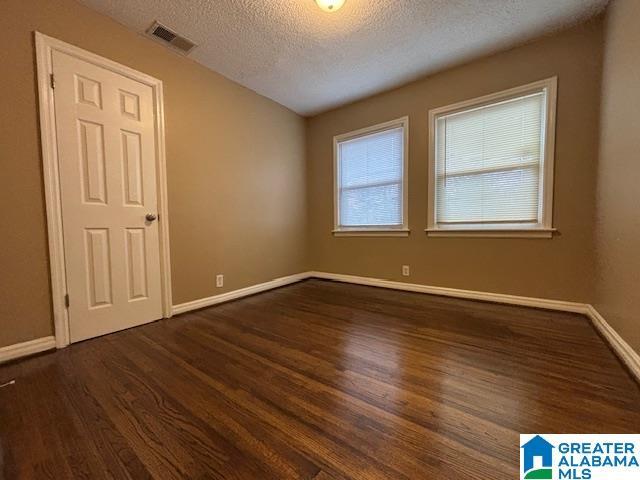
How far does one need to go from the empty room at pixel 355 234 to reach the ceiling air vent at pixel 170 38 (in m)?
0.04

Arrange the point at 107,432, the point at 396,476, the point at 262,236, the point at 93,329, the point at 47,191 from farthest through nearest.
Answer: the point at 262,236, the point at 93,329, the point at 47,191, the point at 107,432, the point at 396,476

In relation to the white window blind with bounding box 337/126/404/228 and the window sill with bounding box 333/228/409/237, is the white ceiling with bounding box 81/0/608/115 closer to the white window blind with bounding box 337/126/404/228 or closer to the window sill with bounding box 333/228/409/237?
the white window blind with bounding box 337/126/404/228

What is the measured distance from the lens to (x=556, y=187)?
236 cm

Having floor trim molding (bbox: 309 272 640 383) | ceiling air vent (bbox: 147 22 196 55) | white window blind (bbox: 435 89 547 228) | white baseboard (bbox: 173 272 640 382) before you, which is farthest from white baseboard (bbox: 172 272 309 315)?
ceiling air vent (bbox: 147 22 196 55)

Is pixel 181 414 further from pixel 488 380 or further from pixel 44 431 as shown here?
pixel 488 380

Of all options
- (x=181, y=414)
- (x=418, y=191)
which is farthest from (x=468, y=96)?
(x=181, y=414)

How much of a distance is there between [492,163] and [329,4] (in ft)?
6.81

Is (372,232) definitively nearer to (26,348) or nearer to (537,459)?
(537,459)

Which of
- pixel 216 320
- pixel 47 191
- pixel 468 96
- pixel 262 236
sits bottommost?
pixel 216 320

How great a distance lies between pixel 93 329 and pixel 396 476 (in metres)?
2.30

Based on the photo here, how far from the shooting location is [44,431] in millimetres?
1075

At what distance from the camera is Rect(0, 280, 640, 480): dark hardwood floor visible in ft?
3.01

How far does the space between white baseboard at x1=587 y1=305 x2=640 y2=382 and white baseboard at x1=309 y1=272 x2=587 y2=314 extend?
0.59ft

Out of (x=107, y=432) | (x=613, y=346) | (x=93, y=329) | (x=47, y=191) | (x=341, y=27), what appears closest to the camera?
(x=107, y=432)
